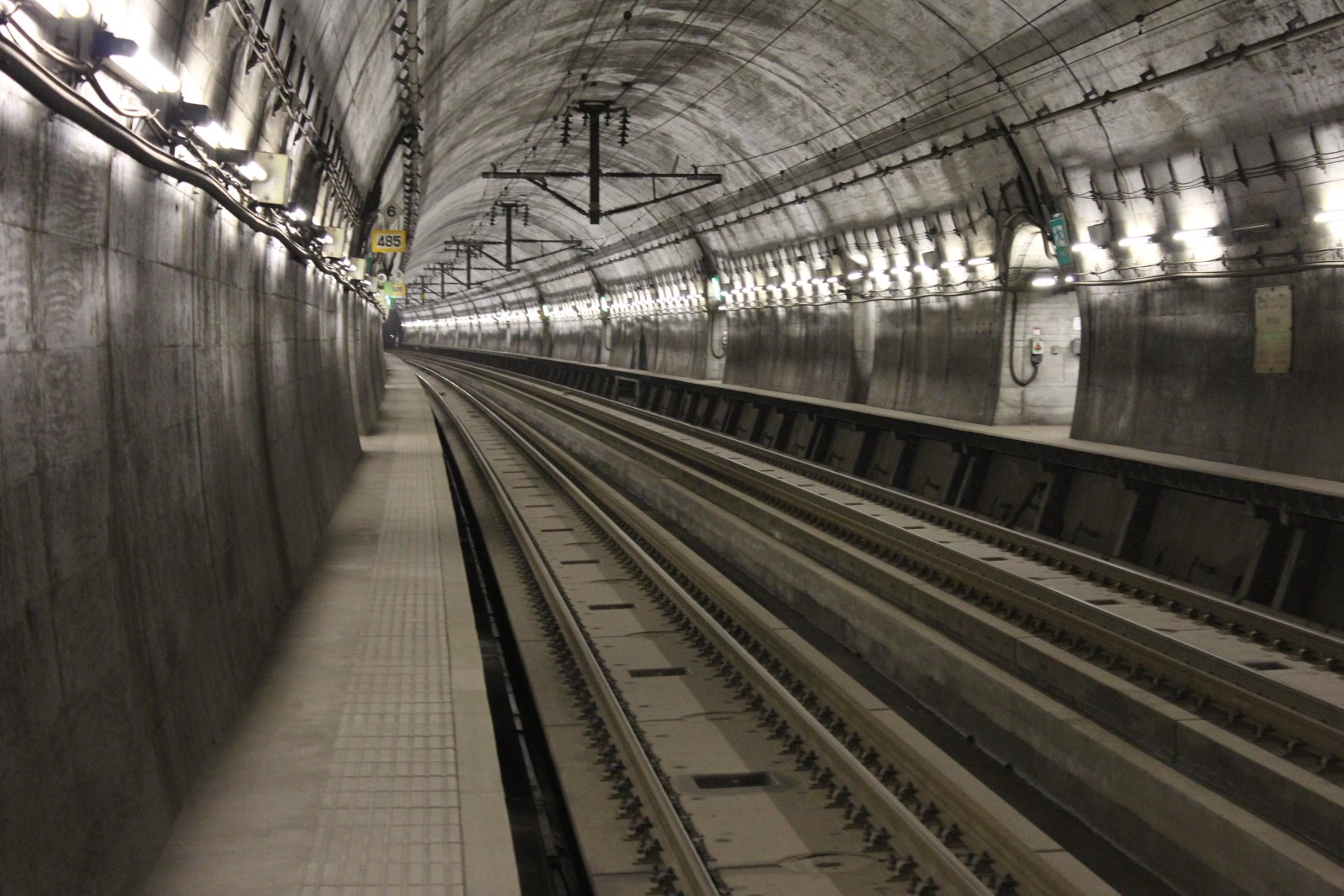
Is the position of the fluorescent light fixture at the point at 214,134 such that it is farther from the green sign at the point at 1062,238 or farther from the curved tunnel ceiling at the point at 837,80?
the green sign at the point at 1062,238

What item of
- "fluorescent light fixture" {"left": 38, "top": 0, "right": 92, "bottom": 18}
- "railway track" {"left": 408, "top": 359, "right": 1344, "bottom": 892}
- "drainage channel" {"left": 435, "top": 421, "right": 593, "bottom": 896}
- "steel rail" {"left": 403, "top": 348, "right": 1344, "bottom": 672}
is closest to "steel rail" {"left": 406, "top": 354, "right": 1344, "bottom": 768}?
"railway track" {"left": 408, "top": 359, "right": 1344, "bottom": 892}

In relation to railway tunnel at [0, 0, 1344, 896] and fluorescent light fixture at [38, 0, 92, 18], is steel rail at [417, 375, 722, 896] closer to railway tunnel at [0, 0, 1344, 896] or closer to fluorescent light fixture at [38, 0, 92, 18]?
railway tunnel at [0, 0, 1344, 896]

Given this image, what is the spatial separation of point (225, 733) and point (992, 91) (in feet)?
43.3

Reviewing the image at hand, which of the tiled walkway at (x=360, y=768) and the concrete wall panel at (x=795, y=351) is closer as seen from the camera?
the tiled walkway at (x=360, y=768)

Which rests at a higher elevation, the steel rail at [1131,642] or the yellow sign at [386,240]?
the yellow sign at [386,240]

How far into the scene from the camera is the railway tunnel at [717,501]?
5125 mm

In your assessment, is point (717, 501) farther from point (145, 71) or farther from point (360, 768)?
point (145, 71)

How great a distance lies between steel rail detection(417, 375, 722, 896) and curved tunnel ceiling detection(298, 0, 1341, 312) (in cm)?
559

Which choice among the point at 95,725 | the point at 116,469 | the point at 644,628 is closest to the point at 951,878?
the point at 95,725

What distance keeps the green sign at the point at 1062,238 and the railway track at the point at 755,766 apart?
7.53 meters

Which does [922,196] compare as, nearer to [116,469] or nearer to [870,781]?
[870,781]

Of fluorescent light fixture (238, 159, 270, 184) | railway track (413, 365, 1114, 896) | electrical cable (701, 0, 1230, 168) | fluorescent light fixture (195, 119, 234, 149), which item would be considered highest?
electrical cable (701, 0, 1230, 168)

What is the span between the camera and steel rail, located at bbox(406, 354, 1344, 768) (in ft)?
23.9

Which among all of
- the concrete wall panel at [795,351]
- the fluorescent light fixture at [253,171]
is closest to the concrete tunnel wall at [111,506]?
the fluorescent light fixture at [253,171]
